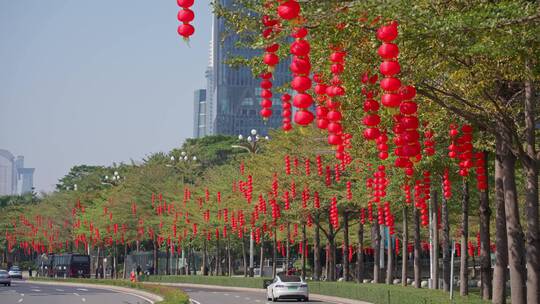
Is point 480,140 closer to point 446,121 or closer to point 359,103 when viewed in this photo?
point 446,121

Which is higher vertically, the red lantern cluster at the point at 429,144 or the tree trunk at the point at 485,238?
the red lantern cluster at the point at 429,144

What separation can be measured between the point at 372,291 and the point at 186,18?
29.0m

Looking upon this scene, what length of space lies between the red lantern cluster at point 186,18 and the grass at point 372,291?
48.5ft

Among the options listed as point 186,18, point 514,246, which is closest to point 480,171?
point 514,246

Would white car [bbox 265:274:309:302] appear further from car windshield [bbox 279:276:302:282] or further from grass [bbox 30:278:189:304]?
grass [bbox 30:278:189:304]

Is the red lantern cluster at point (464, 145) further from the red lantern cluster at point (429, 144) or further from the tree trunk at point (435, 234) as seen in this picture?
the tree trunk at point (435, 234)

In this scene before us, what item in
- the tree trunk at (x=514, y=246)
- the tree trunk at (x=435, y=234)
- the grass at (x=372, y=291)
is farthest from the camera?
the tree trunk at (x=435, y=234)

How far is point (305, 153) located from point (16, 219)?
9676cm

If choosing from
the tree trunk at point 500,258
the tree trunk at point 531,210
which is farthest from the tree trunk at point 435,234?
the tree trunk at point 531,210

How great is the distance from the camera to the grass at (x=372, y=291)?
27.8 meters

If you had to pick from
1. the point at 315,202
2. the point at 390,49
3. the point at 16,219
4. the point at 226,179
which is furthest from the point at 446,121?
the point at 16,219

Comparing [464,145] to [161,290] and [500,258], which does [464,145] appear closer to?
[500,258]

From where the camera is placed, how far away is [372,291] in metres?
39.3

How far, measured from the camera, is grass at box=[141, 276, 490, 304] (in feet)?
91.4
